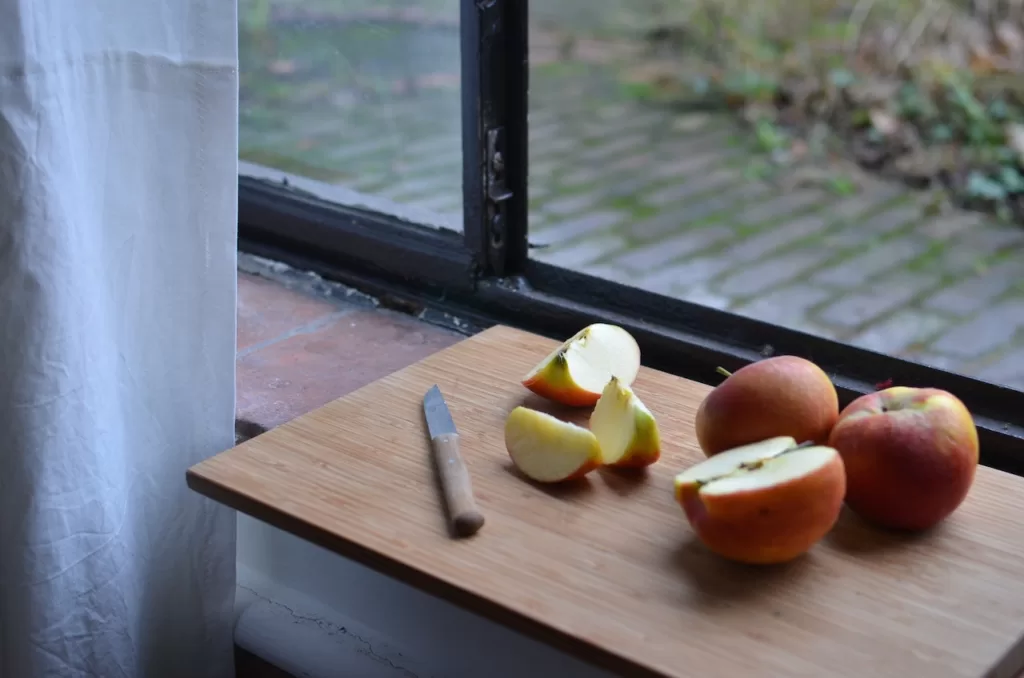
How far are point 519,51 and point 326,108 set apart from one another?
0.81 metres

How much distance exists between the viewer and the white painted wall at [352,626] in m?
0.77

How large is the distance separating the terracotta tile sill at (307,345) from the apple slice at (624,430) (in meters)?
0.30

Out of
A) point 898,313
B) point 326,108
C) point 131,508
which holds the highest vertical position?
point 326,108

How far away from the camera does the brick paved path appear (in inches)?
63.5

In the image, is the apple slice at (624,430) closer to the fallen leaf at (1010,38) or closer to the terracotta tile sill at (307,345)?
the terracotta tile sill at (307,345)

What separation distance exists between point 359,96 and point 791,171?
1.65m

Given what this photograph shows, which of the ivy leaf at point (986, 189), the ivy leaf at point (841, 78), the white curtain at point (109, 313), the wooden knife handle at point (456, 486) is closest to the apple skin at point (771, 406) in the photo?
the wooden knife handle at point (456, 486)

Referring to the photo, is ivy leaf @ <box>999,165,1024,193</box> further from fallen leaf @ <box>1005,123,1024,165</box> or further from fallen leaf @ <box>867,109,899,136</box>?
fallen leaf @ <box>867,109,899,136</box>

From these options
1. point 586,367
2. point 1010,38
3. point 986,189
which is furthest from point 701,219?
point 586,367

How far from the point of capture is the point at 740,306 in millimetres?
2039

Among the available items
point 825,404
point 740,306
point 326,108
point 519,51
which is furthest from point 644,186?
point 825,404

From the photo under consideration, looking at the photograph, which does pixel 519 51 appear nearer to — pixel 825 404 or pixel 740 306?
pixel 825 404

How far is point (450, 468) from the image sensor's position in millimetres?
716

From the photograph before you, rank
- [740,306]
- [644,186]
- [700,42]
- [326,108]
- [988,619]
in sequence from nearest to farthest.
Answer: [988,619], [326,108], [740,306], [644,186], [700,42]
